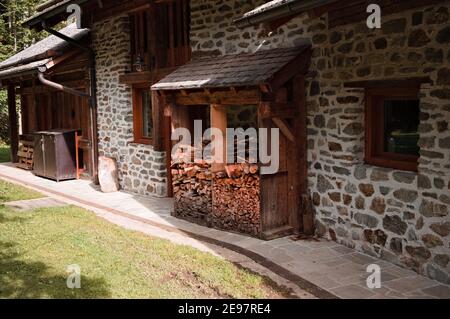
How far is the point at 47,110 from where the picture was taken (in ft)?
49.4

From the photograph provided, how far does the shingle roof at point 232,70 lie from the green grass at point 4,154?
1185 centimetres

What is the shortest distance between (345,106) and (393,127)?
0.69 meters

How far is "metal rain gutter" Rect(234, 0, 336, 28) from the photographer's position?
482 centimetres

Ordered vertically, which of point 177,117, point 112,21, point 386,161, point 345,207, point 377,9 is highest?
point 112,21

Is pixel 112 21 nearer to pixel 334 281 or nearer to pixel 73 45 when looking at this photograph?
pixel 73 45

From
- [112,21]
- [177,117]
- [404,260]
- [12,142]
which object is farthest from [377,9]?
[12,142]

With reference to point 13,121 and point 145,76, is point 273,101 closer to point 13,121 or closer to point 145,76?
point 145,76

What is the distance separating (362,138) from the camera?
20.4 feet

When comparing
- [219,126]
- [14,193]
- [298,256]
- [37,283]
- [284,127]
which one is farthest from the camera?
[14,193]

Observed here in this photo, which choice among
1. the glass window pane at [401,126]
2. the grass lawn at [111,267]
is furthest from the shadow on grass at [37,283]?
the glass window pane at [401,126]

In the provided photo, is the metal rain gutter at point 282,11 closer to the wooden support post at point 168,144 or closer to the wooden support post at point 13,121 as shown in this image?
the wooden support post at point 168,144

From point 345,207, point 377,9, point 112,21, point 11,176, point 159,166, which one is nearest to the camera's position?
point 377,9

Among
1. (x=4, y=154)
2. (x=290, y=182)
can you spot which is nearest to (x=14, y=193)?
(x=290, y=182)

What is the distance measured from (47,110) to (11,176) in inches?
106
